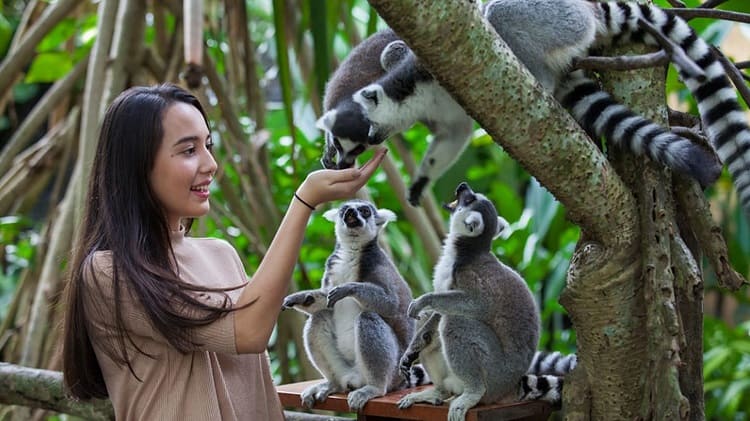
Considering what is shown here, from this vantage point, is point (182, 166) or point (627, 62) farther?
point (182, 166)

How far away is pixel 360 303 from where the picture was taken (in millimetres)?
2260

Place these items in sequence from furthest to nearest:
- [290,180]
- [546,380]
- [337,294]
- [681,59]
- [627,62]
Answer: [290,180] < [337,294] < [546,380] < [627,62] < [681,59]

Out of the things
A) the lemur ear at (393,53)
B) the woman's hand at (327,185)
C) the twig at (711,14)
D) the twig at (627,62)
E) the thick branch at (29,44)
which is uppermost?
the thick branch at (29,44)

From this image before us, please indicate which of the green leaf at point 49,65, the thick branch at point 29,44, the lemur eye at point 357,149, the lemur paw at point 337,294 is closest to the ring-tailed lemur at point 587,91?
the lemur eye at point 357,149

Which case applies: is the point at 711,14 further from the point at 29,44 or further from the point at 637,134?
the point at 29,44

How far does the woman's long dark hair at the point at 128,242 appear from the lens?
1830 mm

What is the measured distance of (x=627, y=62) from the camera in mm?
1782

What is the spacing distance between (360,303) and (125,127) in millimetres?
728

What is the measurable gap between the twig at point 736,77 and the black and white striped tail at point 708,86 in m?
0.03

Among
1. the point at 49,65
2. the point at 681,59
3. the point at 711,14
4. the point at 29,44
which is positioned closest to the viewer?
the point at 681,59

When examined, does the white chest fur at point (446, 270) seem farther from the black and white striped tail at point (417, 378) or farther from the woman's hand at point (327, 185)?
the woman's hand at point (327, 185)

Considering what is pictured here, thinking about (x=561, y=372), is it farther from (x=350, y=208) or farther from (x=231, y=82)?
(x=231, y=82)

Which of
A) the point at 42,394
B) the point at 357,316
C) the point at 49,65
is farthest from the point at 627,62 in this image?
the point at 49,65

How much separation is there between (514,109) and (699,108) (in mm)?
561
